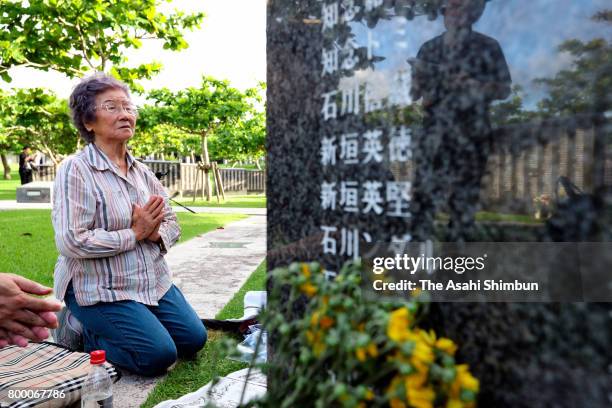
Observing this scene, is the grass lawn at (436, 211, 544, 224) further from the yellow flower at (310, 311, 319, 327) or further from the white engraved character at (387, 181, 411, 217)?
the yellow flower at (310, 311, 319, 327)

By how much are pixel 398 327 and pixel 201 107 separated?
52.5ft

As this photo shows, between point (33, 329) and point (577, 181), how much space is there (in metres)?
1.87

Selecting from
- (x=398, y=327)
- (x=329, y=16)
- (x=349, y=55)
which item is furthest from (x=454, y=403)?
(x=329, y=16)

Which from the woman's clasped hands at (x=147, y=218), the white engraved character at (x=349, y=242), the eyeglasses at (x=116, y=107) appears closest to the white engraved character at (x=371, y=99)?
the white engraved character at (x=349, y=242)

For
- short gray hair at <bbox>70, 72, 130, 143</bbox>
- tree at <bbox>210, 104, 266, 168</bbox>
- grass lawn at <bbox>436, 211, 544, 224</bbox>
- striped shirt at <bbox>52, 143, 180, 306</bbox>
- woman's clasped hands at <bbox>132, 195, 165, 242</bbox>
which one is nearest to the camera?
grass lawn at <bbox>436, 211, 544, 224</bbox>

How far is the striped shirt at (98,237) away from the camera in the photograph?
2633mm

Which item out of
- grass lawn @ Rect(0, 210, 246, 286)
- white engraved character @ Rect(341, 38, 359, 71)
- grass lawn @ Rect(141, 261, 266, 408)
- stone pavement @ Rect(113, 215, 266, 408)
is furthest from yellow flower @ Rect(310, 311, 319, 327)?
grass lawn @ Rect(0, 210, 246, 286)

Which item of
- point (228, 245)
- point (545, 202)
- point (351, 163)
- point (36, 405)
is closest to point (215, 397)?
point (36, 405)

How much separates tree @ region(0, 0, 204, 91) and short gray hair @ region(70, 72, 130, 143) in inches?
253

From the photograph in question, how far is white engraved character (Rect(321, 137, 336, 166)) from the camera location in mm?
1594

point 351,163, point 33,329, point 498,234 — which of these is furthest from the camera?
point 33,329

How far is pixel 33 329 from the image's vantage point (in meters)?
2.04

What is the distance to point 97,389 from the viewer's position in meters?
2.24

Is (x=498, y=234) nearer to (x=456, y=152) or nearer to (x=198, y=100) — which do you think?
(x=456, y=152)
